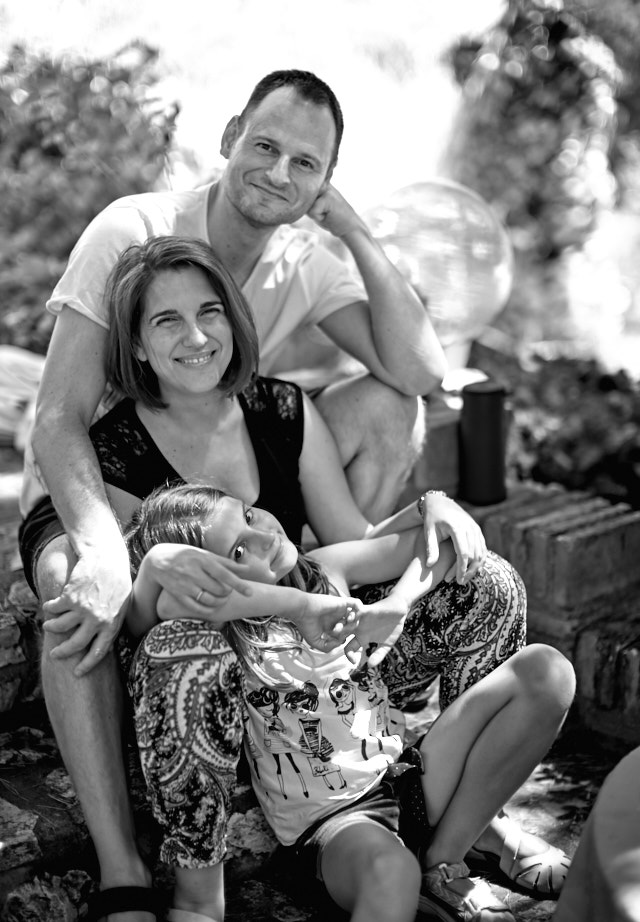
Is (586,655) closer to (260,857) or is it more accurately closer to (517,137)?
(260,857)

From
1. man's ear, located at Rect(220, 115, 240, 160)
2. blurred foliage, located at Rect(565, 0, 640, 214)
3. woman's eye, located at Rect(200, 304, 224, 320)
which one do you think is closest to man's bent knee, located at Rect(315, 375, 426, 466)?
woman's eye, located at Rect(200, 304, 224, 320)

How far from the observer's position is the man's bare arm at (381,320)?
2391 millimetres

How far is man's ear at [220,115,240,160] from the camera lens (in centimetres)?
237

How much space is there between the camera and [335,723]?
1.89 meters

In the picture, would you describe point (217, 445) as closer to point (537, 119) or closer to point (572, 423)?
point (572, 423)

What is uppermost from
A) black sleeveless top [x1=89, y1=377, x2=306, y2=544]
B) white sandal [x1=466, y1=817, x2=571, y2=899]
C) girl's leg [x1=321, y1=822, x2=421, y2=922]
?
black sleeveless top [x1=89, y1=377, x2=306, y2=544]

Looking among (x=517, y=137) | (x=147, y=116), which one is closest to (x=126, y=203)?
(x=147, y=116)

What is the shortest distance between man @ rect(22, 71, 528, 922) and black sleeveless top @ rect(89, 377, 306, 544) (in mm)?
70

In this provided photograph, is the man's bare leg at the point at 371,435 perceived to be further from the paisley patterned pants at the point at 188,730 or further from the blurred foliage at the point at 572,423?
the blurred foliage at the point at 572,423

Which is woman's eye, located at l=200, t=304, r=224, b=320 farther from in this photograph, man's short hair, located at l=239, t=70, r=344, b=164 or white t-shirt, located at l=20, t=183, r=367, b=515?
man's short hair, located at l=239, t=70, r=344, b=164

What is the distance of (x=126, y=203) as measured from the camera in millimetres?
2295

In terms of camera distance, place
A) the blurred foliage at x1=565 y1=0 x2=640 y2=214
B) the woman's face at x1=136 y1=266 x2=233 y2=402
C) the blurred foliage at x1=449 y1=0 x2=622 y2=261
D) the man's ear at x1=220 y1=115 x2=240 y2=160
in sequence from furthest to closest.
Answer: the blurred foliage at x1=565 y1=0 x2=640 y2=214
the blurred foliage at x1=449 y1=0 x2=622 y2=261
the man's ear at x1=220 y1=115 x2=240 y2=160
the woman's face at x1=136 y1=266 x2=233 y2=402

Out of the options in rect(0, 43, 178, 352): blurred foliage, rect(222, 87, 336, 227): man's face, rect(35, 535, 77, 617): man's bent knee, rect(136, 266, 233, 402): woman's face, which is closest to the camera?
rect(35, 535, 77, 617): man's bent knee

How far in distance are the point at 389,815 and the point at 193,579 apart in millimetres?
551
